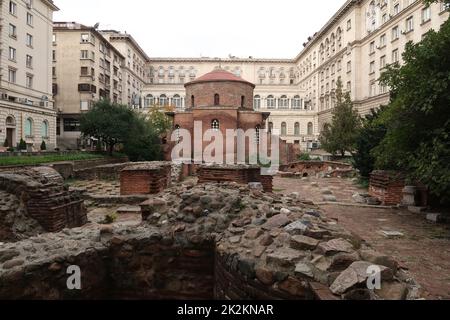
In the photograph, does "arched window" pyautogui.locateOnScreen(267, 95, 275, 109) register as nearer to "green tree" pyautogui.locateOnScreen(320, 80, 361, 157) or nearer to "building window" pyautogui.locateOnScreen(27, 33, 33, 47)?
"green tree" pyautogui.locateOnScreen(320, 80, 361, 157)

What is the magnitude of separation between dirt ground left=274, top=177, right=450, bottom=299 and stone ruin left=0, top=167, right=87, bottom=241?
19.2 feet

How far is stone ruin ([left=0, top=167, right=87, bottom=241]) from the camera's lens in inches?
234

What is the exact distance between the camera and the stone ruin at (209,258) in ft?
9.21

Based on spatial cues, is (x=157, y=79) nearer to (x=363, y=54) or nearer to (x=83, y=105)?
(x=83, y=105)

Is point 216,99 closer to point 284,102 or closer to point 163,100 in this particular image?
point 163,100

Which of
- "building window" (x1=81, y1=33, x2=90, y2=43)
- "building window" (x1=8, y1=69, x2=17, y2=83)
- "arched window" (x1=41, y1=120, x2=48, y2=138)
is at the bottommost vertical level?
"arched window" (x1=41, y1=120, x2=48, y2=138)

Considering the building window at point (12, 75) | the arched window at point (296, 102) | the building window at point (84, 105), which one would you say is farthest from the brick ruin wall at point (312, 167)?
the arched window at point (296, 102)

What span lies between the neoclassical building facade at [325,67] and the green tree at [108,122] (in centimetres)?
1855

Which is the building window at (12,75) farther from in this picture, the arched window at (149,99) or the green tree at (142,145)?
the arched window at (149,99)

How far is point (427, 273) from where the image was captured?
4.45 m

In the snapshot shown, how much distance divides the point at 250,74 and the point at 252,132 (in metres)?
41.0

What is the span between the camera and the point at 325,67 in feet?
164

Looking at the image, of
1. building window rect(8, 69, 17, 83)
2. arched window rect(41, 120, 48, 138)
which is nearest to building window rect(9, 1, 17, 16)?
building window rect(8, 69, 17, 83)

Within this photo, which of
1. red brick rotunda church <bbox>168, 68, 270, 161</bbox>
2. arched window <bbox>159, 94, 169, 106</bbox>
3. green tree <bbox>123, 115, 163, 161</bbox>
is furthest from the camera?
arched window <bbox>159, 94, 169, 106</bbox>
